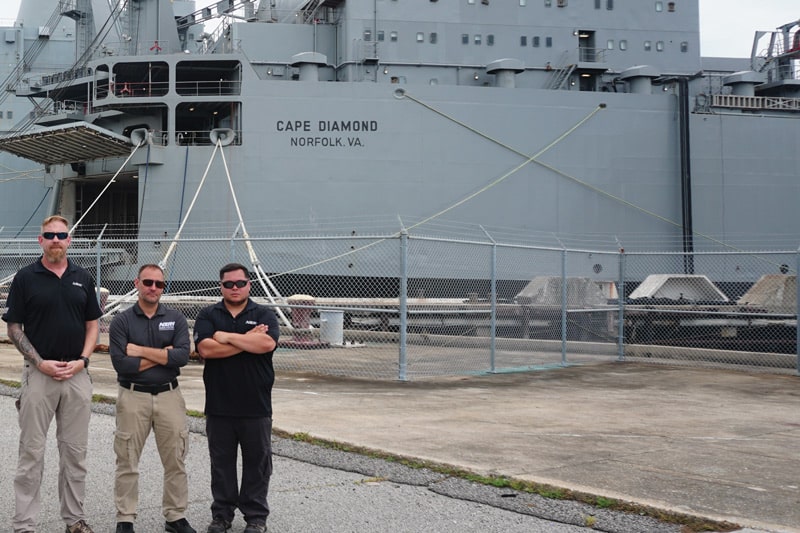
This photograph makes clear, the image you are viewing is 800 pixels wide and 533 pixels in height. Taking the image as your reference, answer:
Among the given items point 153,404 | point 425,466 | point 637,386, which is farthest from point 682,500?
point 637,386

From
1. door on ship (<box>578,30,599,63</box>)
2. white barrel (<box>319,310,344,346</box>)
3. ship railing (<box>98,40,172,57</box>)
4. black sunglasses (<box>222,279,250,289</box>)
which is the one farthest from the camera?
door on ship (<box>578,30,599,63</box>)

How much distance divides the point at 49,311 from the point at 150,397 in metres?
0.76

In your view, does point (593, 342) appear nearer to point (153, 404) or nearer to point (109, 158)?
point (153, 404)

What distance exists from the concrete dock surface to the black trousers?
0.22 metres

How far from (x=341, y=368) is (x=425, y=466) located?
Result: 23.3ft

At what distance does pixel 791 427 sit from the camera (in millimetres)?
9023

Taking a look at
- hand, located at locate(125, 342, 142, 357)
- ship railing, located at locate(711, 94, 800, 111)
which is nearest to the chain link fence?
ship railing, located at locate(711, 94, 800, 111)

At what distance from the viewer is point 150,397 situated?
205 inches

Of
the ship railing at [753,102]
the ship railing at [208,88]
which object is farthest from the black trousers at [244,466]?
the ship railing at [753,102]

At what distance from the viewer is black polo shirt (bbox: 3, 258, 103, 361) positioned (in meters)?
5.15

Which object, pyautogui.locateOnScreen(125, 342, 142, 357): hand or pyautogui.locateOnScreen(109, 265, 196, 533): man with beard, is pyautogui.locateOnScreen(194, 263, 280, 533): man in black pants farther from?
pyautogui.locateOnScreen(125, 342, 142, 357): hand

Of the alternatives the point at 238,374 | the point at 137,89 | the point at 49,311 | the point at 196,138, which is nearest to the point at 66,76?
the point at 137,89

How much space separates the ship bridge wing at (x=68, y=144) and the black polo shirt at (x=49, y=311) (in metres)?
22.4

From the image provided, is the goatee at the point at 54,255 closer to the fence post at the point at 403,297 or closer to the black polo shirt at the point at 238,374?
the black polo shirt at the point at 238,374
